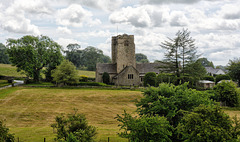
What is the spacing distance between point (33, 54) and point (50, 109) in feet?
93.2

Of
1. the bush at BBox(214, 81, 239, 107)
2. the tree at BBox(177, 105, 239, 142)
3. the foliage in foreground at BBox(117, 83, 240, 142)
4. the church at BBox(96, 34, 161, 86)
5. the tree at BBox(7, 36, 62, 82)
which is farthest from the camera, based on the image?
the church at BBox(96, 34, 161, 86)

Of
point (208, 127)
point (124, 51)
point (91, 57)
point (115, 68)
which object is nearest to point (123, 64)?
point (115, 68)

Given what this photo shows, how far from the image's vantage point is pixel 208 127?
10.5m

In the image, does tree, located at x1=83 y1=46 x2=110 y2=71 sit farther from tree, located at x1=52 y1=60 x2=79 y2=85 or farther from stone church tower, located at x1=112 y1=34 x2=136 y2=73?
tree, located at x1=52 y1=60 x2=79 y2=85

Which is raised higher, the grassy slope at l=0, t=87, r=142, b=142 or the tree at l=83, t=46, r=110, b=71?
the tree at l=83, t=46, r=110, b=71

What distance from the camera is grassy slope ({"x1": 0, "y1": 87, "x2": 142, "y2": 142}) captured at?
19.4 m

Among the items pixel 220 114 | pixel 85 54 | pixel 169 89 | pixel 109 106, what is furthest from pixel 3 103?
pixel 85 54

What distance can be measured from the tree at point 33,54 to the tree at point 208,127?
163 feet

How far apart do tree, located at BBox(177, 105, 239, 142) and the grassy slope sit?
7415 millimetres

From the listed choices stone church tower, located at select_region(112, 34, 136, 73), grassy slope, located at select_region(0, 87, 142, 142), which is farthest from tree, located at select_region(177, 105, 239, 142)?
stone church tower, located at select_region(112, 34, 136, 73)

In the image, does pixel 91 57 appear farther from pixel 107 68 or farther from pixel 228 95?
pixel 228 95

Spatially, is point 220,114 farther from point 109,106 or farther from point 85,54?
point 85,54

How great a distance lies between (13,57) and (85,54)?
63.0m

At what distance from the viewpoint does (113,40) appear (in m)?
66.1
